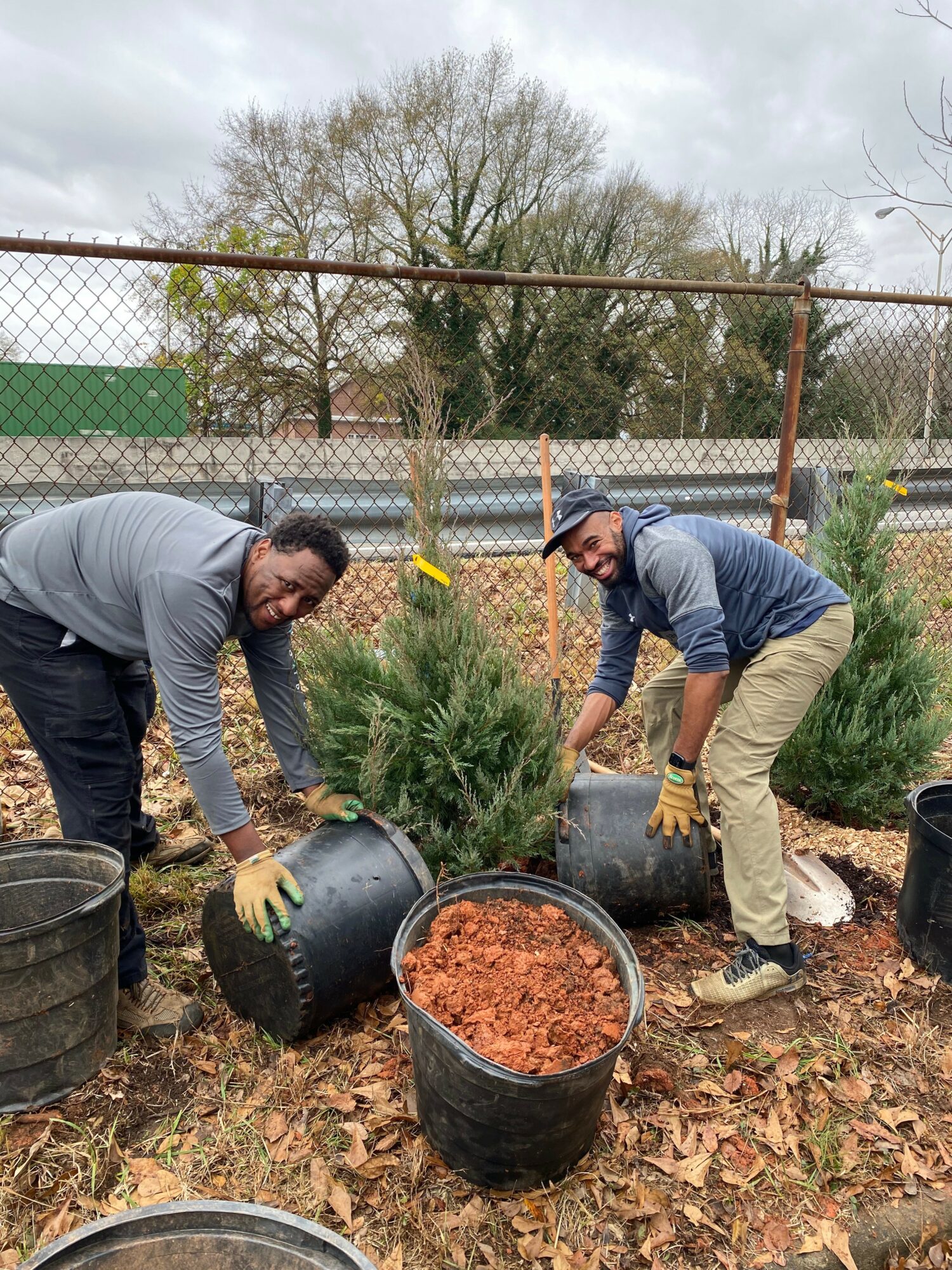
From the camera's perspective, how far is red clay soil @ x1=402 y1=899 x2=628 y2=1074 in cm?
211

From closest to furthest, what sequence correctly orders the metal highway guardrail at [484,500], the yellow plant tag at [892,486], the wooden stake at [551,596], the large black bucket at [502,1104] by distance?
the large black bucket at [502,1104] → the wooden stake at [551,596] → the yellow plant tag at [892,486] → the metal highway guardrail at [484,500]

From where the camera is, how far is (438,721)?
298cm

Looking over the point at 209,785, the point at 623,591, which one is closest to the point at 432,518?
the point at 623,591

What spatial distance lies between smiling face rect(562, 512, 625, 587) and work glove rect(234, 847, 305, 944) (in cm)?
153

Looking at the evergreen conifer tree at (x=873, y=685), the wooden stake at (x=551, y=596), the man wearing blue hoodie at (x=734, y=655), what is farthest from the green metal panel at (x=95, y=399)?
the evergreen conifer tree at (x=873, y=685)

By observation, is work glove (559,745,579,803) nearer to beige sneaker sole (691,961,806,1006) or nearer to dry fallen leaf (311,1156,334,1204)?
beige sneaker sole (691,961,806,1006)

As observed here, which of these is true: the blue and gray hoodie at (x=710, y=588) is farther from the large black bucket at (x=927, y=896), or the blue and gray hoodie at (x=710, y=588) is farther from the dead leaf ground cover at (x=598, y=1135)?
the dead leaf ground cover at (x=598, y=1135)

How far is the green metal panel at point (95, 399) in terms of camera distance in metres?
4.63

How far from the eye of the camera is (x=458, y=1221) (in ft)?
6.89

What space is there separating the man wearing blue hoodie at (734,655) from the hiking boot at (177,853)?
1.83 m

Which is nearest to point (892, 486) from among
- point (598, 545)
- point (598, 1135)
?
point (598, 545)

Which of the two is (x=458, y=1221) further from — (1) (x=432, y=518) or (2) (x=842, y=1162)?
(1) (x=432, y=518)

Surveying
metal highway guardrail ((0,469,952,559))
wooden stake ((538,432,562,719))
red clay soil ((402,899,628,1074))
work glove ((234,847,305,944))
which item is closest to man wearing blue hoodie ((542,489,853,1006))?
wooden stake ((538,432,562,719))

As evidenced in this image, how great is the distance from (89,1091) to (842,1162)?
2290 mm
